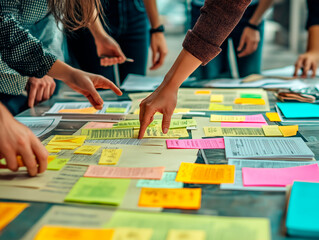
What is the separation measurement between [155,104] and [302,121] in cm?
49

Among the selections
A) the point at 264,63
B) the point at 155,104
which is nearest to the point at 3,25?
the point at 155,104

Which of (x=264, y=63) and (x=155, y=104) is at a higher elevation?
(x=155, y=104)

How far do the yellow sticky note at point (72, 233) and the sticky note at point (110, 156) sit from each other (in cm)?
26

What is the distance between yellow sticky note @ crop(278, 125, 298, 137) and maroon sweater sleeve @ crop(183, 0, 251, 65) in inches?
12.2

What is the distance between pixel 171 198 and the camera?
0.67 metres

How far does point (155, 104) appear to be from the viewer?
37.1 inches

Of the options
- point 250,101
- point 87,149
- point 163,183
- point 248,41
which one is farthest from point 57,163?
point 248,41

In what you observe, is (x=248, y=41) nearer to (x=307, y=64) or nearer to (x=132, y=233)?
(x=307, y=64)

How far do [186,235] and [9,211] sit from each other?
A: 1.06 ft

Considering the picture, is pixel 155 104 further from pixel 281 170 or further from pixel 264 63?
pixel 264 63

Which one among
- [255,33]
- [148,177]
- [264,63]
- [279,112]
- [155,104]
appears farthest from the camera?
[264,63]

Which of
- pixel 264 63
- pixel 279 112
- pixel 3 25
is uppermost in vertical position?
pixel 3 25

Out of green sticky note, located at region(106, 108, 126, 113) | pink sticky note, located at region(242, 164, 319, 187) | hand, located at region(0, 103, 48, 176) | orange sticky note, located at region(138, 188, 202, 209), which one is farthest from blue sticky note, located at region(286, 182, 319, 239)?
green sticky note, located at region(106, 108, 126, 113)

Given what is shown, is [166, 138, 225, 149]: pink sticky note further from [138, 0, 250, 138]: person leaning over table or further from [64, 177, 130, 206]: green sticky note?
[64, 177, 130, 206]: green sticky note
